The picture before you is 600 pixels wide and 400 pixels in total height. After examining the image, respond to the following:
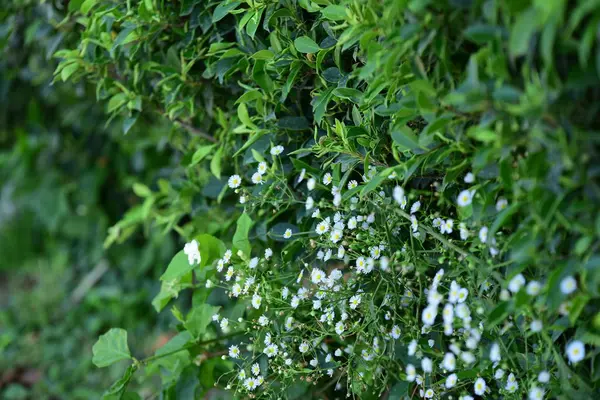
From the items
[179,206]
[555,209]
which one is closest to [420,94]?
[555,209]

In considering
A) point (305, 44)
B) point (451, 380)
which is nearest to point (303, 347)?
point (451, 380)

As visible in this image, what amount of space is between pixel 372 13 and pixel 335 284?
599mm

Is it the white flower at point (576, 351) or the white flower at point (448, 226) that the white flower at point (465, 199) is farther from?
the white flower at point (576, 351)

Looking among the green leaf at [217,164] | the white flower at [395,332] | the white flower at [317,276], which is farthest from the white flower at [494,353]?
the green leaf at [217,164]

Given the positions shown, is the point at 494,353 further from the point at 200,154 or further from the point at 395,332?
the point at 200,154

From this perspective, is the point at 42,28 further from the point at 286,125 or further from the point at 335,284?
the point at 335,284

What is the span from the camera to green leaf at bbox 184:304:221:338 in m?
1.61

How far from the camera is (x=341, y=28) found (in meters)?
1.37

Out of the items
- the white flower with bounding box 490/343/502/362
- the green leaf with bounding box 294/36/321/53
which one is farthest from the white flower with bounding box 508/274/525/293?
the green leaf with bounding box 294/36/321/53

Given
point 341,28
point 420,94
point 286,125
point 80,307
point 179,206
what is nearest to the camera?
point 420,94

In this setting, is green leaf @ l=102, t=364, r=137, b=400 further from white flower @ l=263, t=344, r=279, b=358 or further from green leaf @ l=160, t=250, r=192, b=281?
white flower @ l=263, t=344, r=279, b=358

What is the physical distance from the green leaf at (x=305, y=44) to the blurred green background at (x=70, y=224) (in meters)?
1.24

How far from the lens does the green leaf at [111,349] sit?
1579 mm

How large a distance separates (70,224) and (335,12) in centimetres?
225
